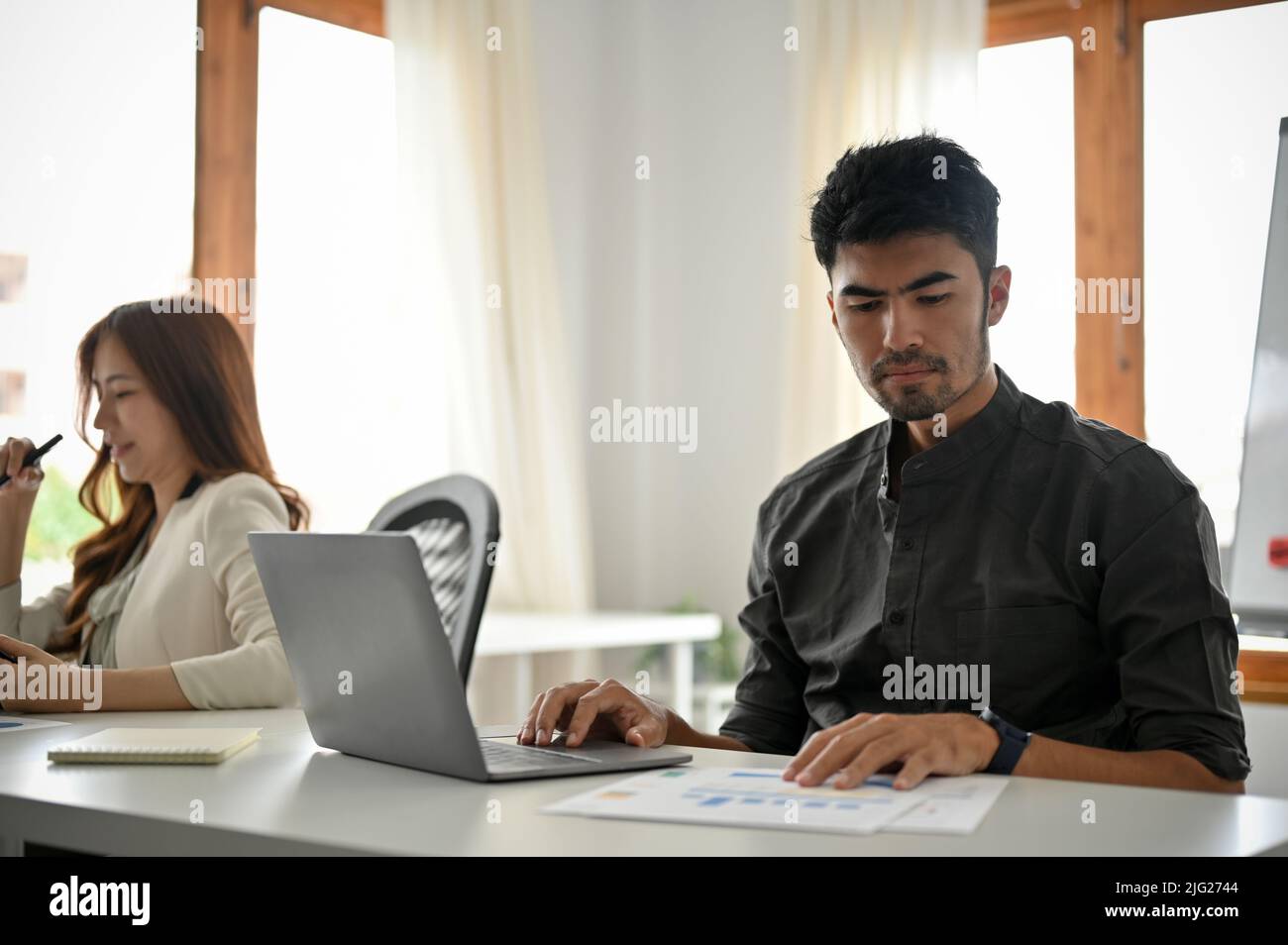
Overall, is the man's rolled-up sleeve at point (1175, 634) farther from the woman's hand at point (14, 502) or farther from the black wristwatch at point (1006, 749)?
the woman's hand at point (14, 502)

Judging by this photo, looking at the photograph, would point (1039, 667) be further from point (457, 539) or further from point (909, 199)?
point (457, 539)

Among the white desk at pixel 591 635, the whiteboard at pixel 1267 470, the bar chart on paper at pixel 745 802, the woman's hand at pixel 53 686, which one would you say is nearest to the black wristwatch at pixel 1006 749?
the bar chart on paper at pixel 745 802

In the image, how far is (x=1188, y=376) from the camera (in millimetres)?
3227

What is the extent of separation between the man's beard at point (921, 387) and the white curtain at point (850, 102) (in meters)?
1.92

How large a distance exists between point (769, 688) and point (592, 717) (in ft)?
1.61

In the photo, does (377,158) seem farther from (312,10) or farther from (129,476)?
(129,476)

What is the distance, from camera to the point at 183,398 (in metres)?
2.13

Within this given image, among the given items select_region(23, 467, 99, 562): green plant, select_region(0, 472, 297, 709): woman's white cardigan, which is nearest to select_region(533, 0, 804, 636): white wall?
select_region(23, 467, 99, 562): green plant

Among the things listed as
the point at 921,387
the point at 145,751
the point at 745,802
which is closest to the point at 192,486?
the point at 145,751

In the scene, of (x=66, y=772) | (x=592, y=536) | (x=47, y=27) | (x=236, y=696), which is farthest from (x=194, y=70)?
(x=66, y=772)

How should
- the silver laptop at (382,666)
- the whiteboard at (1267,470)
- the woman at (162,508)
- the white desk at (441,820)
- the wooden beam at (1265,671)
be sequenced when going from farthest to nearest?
the wooden beam at (1265,671) → the whiteboard at (1267,470) → the woman at (162,508) → the silver laptop at (382,666) → the white desk at (441,820)

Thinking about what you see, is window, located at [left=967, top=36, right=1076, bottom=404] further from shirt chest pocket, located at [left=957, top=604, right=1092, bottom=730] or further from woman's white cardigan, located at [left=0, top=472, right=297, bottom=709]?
woman's white cardigan, located at [left=0, top=472, right=297, bottom=709]

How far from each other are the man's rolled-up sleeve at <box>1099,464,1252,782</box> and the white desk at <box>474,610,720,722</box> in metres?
1.75

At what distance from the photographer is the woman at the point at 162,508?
1.96 meters
